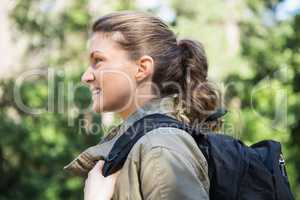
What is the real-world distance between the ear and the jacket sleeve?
46 centimetres

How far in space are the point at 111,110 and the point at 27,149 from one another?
688cm

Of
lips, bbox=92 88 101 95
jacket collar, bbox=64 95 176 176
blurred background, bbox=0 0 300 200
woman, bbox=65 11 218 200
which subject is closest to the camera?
woman, bbox=65 11 218 200

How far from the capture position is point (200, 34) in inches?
480

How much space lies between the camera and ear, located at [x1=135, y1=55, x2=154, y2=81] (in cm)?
230

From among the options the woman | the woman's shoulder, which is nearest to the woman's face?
the woman

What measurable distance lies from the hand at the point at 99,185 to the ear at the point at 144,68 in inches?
14.1

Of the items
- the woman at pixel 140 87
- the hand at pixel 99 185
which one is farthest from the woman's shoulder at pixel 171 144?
the hand at pixel 99 185

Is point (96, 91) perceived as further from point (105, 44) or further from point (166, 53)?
point (166, 53)

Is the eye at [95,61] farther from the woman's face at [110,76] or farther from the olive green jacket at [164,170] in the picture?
the olive green jacket at [164,170]

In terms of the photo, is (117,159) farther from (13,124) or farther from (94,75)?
(13,124)

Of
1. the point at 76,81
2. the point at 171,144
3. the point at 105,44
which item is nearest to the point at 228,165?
the point at 171,144

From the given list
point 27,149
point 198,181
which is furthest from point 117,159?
point 27,149

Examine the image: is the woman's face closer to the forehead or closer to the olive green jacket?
the forehead

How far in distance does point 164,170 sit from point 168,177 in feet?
0.09
